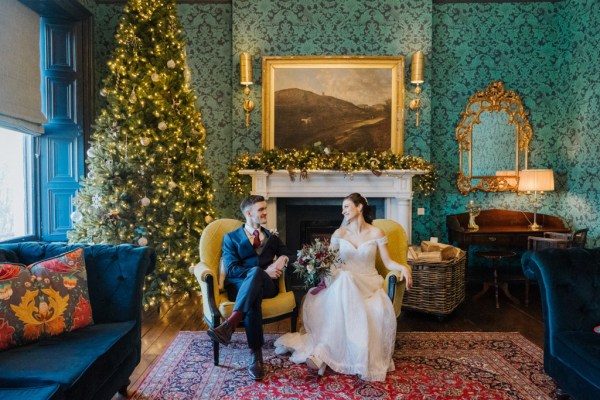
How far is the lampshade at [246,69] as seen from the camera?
527cm

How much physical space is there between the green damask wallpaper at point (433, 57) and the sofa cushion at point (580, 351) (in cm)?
309

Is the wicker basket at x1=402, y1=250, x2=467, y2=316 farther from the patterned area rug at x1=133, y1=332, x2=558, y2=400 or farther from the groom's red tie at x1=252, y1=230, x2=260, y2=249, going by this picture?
the groom's red tie at x1=252, y1=230, x2=260, y2=249

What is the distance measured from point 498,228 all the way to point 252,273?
358 cm

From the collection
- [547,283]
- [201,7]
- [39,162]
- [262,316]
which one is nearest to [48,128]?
[39,162]

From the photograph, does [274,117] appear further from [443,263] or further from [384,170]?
[443,263]

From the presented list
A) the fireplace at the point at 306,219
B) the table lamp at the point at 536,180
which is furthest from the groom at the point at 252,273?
the table lamp at the point at 536,180

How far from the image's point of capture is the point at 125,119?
429cm

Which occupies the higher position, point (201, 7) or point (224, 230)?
point (201, 7)

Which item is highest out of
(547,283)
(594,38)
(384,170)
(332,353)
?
(594,38)

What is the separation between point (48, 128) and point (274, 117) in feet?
8.40

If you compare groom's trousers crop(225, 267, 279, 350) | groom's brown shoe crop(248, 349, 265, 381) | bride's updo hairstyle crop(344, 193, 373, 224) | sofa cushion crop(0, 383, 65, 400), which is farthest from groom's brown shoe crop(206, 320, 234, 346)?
bride's updo hairstyle crop(344, 193, 373, 224)

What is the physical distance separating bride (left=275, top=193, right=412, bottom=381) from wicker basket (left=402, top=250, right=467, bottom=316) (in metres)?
0.99

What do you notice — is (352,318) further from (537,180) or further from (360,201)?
(537,180)

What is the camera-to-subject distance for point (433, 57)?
5574mm
